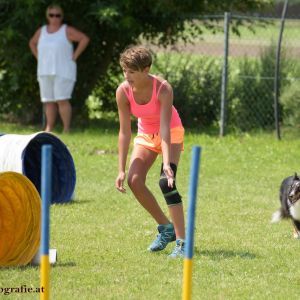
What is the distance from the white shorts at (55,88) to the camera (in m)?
16.4

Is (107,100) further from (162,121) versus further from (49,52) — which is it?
(162,121)

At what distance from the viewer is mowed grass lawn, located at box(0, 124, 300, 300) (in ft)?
22.3

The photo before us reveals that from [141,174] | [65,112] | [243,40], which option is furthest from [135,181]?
[243,40]

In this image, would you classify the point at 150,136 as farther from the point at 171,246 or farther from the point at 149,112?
the point at 171,246

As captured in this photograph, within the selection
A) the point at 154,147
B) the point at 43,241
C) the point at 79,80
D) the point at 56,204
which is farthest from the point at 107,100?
the point at 43,241

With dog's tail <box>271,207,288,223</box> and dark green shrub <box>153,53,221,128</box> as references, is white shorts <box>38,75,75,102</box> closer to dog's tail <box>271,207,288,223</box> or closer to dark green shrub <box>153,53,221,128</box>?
dark green shrub <box>153,53,221,128</box>

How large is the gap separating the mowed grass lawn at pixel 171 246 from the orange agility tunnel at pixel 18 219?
0.64ft

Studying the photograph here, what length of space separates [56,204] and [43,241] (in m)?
5.34


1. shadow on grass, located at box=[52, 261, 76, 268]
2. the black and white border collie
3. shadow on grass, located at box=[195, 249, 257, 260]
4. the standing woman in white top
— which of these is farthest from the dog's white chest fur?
the standing woman in white top

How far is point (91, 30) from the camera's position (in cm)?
1747

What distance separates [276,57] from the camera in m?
16.5

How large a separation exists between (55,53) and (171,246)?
8.51 metres

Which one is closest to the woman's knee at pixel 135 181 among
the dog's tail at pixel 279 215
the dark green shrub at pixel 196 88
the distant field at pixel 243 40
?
the dog's tail at pixel 279 215

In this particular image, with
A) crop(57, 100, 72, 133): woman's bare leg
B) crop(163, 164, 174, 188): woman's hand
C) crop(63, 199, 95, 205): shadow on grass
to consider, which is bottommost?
crop(63, 199, 95, 205): shadow on grass
